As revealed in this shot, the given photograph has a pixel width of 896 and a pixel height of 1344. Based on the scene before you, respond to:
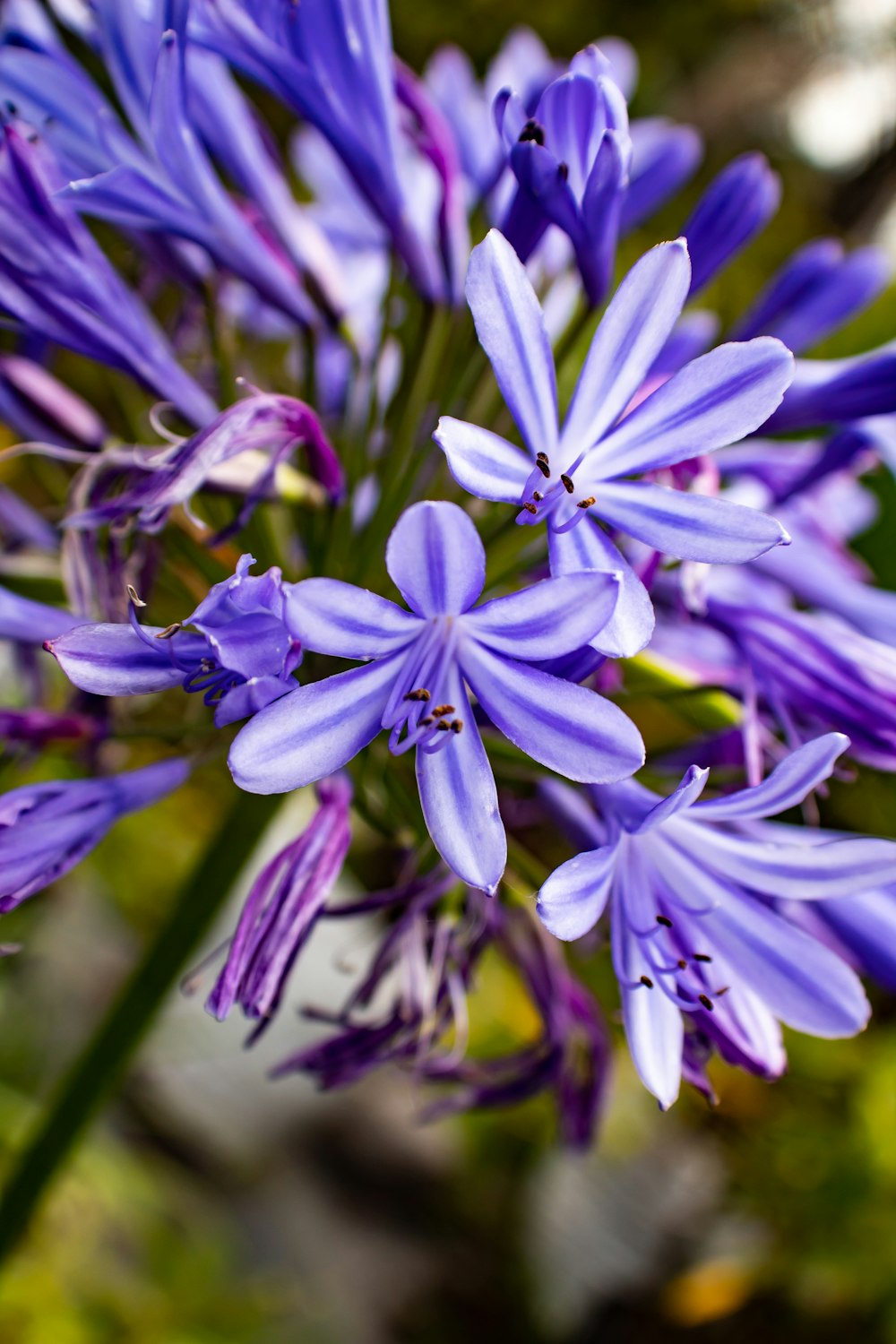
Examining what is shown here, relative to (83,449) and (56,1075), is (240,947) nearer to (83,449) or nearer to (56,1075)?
(83,449)

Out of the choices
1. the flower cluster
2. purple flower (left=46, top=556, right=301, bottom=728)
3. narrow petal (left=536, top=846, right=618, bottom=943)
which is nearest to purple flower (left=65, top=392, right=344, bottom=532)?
the flower cluster

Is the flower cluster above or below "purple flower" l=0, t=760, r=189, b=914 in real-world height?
above

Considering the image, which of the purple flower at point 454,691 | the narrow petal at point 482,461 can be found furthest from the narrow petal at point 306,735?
the narrow petal at point 482,461

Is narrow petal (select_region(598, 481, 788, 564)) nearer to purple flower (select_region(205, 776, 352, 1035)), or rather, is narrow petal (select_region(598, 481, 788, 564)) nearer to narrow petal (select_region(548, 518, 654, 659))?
Result: narrow petal (select_region(548, 518, 654, 659))

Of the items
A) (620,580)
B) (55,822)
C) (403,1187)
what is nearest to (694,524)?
(620,580)

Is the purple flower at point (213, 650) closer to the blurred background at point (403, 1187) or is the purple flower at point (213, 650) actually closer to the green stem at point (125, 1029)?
the green stem at point (125, 1029)

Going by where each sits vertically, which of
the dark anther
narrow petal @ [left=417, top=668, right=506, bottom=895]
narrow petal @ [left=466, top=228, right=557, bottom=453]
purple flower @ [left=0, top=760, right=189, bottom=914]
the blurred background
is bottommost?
the blurred background

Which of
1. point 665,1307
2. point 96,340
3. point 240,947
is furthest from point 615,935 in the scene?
point 665,1307

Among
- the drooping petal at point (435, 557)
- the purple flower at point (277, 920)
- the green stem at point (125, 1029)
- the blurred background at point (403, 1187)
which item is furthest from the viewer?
the blurred background at point (403, 1187)
